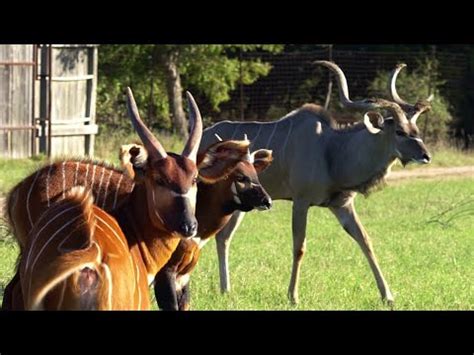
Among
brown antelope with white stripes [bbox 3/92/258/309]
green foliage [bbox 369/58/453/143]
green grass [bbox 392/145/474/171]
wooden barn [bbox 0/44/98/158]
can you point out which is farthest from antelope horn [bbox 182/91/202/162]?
green foliage [bbox 369/58/453/143]

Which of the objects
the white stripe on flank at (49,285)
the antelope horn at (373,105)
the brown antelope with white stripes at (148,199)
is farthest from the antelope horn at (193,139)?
the antelope horn at (373,105)

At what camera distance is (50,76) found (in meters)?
19.8

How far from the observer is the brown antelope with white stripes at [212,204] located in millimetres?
6750

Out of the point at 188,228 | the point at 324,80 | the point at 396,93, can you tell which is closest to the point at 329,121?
the point at 396,93

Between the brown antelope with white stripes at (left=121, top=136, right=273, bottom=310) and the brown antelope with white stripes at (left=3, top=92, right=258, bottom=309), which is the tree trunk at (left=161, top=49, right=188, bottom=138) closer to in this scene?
the brown antelope with white stripes at (left=121, top=136, right=273, bottom=310)

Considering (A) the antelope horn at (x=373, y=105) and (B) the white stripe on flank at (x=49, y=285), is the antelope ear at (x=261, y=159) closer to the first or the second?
(A) the antelope horn at (x=373, y=105)

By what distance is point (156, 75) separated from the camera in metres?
25.2

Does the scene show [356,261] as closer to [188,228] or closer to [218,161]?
[218,161]

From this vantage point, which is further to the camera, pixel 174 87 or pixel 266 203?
pixel 174 87

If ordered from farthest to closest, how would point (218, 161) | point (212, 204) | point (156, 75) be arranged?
1. point (156, 75)
2. point (212, 204)
3. point (218, 161)

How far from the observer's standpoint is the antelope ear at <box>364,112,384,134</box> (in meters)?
9.86

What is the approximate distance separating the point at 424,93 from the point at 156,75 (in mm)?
5285
